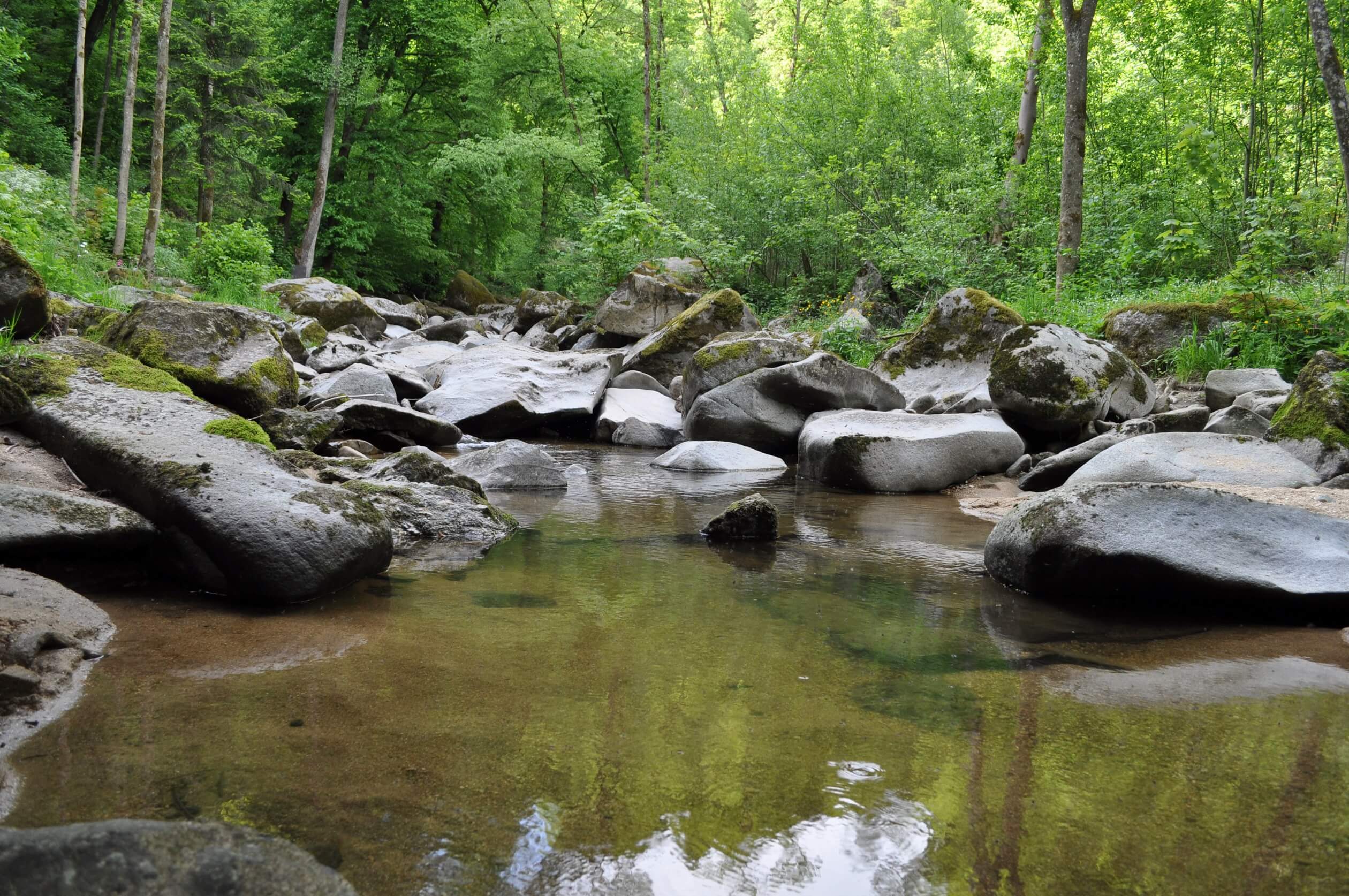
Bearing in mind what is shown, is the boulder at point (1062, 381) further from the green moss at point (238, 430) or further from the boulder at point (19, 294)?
the boulder at point (19, 294)

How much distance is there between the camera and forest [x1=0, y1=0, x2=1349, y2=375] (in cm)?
1241

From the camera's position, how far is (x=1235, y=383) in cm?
834

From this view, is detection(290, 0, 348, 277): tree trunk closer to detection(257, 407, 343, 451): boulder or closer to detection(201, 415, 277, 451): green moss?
detection(257, 407, 343, 451): boulder

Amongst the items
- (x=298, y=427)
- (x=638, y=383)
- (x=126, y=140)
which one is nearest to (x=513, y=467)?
(x=298, y=427)

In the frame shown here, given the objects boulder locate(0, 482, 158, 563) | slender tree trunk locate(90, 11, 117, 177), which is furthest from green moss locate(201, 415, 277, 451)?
slender tree trunk locate(90, 11, 117, 177)

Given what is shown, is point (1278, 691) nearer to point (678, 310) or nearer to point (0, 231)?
point (0, 231)

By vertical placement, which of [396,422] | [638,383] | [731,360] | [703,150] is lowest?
[396,422]

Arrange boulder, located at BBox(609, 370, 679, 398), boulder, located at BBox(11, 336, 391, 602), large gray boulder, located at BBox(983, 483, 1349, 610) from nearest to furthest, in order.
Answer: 1. boulder, located at BBox(11, 336, 391, 602)
2. large gray boulder, located at BBox(983, 483, 1349, 610)
3. boulder, located at BBox(609, 370, 679, 398)

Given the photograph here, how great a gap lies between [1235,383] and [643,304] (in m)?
10.1

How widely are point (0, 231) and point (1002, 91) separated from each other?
52.4ft

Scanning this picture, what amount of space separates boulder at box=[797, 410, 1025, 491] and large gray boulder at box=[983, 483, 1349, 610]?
3.46 m

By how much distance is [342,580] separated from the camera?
13.3 feet

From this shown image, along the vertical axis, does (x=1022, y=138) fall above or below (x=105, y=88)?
below

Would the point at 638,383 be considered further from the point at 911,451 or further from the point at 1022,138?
the point at 1022,138
